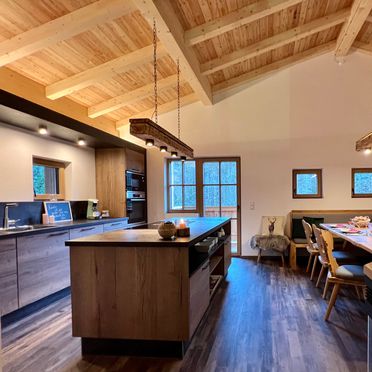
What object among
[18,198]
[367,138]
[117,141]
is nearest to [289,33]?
[367,138]

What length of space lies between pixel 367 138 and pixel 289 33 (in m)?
2.11

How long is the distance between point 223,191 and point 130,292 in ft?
13.4

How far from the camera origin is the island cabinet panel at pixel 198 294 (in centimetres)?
241

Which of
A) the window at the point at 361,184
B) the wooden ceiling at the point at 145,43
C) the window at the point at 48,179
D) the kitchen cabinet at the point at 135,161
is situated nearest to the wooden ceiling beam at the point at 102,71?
the wooden ceiling at the point at 145,43

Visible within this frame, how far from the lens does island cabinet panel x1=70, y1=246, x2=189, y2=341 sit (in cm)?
230

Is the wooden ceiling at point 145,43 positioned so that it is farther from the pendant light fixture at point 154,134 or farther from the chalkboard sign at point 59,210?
the chalkboard sign at point 59,210

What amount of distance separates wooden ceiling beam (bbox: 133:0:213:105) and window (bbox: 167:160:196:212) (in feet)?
5.96

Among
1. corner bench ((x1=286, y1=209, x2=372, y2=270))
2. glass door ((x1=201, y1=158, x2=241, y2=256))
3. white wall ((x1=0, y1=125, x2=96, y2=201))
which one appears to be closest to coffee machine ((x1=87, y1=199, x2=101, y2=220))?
white wall ((x1=0, y1=125, x2=96, y2=201))

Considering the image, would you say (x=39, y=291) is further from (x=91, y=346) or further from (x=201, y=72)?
(x=201, y=72)

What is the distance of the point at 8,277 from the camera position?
2.94 m

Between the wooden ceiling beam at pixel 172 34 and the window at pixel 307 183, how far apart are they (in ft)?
8.21

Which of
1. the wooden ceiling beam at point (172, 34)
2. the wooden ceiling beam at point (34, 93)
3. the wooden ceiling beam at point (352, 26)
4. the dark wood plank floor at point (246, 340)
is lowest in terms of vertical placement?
the dark wood plank floor at point (246, 340)

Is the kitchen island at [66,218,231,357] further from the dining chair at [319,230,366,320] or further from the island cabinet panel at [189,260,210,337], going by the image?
the dining chair at [319,230,366,320]

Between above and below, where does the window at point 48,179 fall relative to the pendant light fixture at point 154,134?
below
